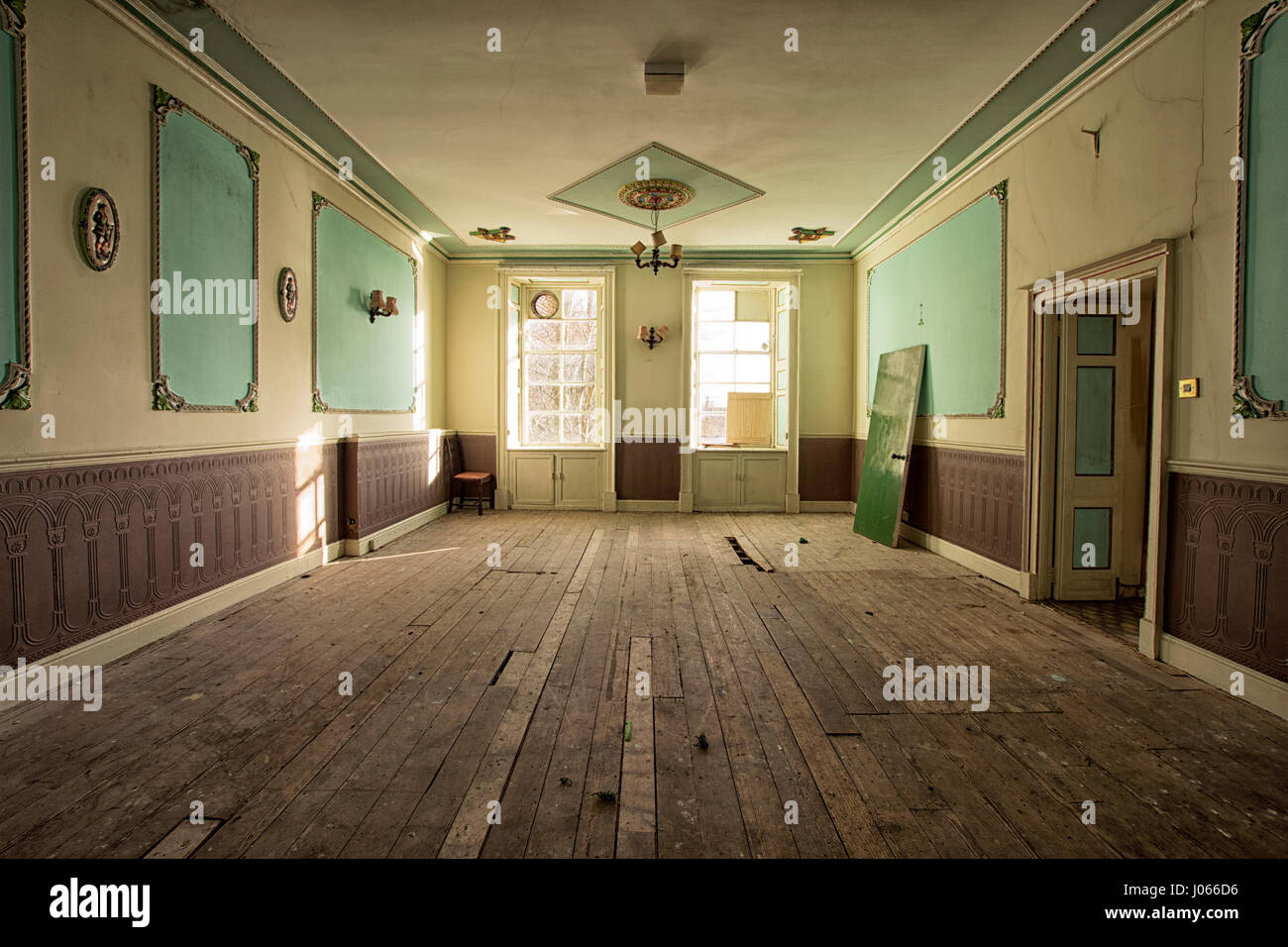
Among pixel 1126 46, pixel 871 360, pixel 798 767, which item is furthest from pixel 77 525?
pixel 871 360

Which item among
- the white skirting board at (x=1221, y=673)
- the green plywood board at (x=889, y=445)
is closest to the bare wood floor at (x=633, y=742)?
the white skirting board at (x=1221, y=673)

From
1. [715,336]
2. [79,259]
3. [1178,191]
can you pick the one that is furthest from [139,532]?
[715,336]

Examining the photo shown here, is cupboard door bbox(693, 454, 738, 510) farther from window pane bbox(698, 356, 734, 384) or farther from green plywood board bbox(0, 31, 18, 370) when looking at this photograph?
green plywood board bbox(0, 31, 18, 370)

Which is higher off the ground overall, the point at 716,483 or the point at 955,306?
the point at 955,306

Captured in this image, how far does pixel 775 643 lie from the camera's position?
361 centimetres

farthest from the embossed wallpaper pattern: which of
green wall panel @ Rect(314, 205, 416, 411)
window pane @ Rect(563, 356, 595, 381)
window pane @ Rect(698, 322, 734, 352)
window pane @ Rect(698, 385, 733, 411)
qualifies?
window pane @ Rect(698, 322, 734, 352)

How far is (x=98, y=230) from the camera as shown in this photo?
10.5 ft

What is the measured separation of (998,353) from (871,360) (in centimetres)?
286

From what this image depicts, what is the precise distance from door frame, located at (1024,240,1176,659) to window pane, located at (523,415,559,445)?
5.78m

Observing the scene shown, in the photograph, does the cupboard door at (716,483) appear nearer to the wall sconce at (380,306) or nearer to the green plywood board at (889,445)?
the green plywood board at (889,445)

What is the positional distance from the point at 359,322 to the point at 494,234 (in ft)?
7.41

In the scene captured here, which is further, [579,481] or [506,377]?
[579,481]

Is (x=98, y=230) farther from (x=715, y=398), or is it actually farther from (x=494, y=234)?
(x=715, y=398)

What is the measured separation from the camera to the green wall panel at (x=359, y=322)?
18.1ft
